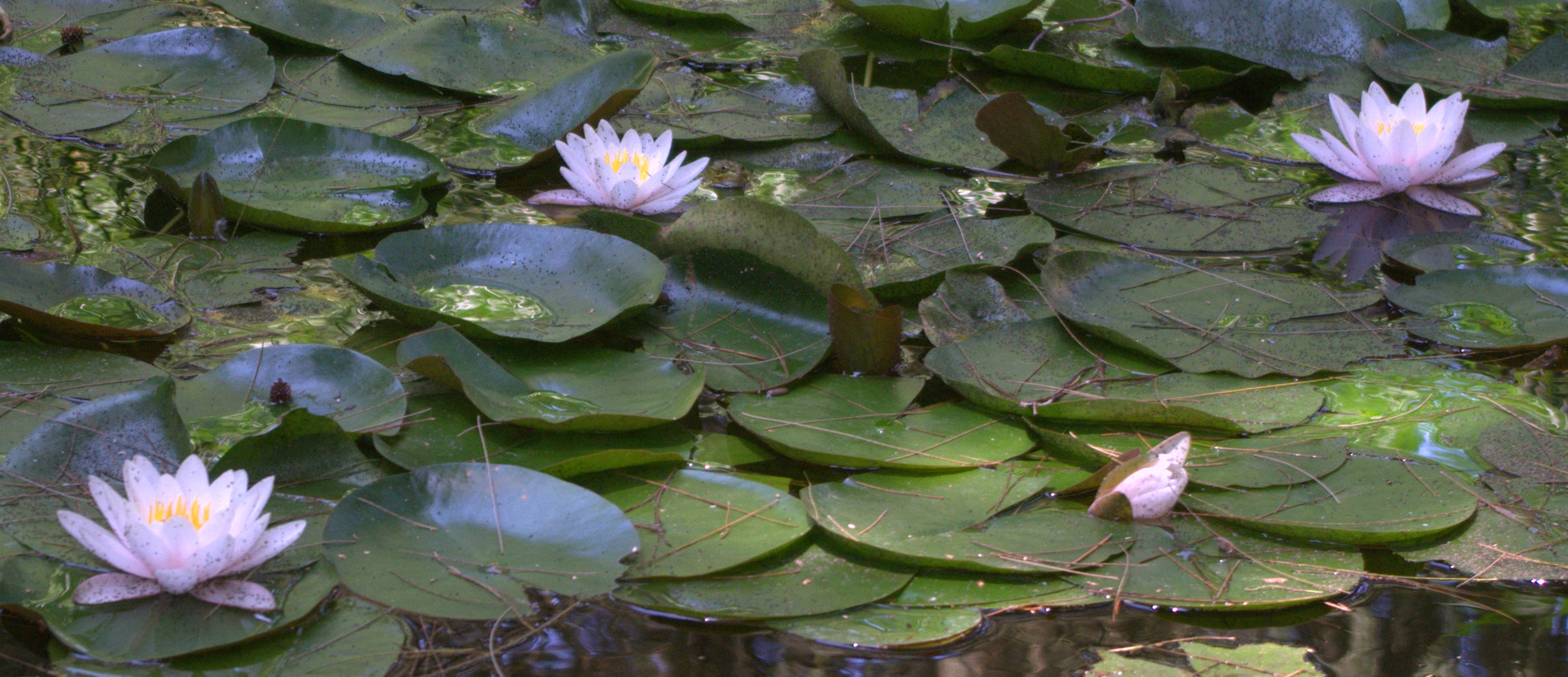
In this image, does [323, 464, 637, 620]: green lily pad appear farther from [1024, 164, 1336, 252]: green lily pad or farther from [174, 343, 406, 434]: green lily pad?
[1024, 164, 1336, 252]: green lily pad

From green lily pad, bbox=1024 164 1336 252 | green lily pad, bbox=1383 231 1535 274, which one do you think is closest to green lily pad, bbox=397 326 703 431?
green lily pad, bbox=1024 164 1336 252

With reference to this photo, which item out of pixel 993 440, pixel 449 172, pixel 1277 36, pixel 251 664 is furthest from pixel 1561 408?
pixel 449 172

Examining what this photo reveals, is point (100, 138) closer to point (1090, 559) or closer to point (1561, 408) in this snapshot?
point (1090, 559)

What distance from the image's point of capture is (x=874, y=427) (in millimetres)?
1616

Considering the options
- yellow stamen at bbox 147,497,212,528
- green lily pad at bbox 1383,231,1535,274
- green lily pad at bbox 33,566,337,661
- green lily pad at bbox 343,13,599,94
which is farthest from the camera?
green lily pad at bbox 343,13,599,94

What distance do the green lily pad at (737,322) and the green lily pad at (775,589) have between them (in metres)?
0.41

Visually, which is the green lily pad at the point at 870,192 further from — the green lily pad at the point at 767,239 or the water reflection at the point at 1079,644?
the water reflection at the point at 1079,644

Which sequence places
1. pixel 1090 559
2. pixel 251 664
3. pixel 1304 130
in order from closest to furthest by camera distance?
pixel 251 664, pixel 1090 559, pixel 1304 130

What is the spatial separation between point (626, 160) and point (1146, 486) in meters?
1.19

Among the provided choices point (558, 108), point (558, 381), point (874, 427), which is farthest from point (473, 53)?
point (874, 427)

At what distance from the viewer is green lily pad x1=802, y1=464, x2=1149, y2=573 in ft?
4.43

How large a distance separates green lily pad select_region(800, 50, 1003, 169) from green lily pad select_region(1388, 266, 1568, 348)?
902 millimetres

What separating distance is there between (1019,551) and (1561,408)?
99 cm

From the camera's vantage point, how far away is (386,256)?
1.82 metres
